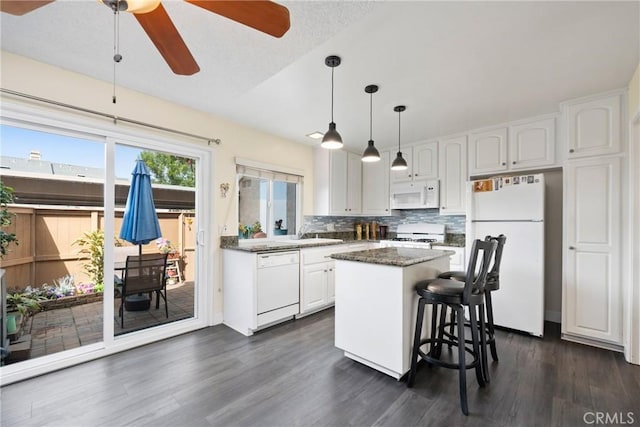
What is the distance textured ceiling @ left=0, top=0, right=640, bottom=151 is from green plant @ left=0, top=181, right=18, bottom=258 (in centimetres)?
99

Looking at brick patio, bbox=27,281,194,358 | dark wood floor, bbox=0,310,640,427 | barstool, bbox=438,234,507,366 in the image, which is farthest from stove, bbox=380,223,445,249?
brick patio, bbox=27,281,194,358

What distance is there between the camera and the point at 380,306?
6.86 feet

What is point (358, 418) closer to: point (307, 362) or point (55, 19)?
point (307, 362)

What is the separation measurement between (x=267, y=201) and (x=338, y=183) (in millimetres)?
1159

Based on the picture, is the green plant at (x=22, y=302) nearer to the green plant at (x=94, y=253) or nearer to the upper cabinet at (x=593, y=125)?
the green plant at (x=94, y=253)

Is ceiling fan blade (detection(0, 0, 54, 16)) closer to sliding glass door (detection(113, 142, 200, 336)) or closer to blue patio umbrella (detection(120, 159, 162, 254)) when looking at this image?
sliding glass door (detection(113, 142, 200, 336))

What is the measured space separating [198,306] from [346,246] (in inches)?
78.4

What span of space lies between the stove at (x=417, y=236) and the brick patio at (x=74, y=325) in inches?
118

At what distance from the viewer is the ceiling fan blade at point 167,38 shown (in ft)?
3.87

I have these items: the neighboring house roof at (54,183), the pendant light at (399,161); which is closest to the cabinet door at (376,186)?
the pendant light at (399,161)

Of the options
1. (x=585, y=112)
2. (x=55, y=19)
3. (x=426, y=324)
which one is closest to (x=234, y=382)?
(x=426, y=324)

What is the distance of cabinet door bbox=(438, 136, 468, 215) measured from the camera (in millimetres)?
3721

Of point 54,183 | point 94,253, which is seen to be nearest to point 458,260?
point 94,253

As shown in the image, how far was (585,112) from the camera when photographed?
2.66m
